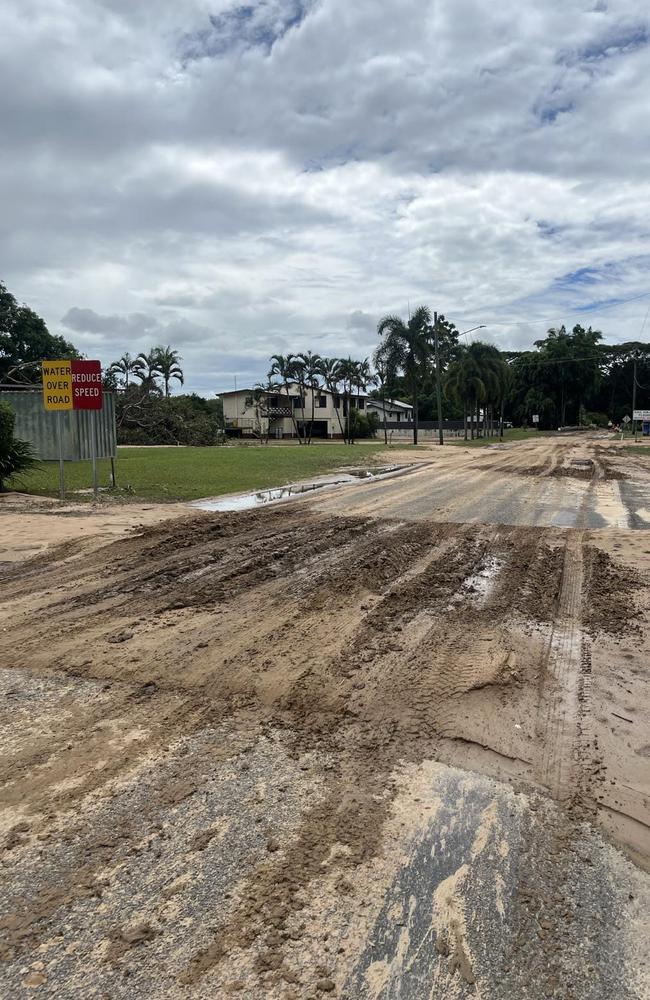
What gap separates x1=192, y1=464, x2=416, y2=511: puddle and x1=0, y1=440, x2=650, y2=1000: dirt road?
6.27m

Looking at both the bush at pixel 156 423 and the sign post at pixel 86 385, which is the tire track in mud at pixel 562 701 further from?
the bush at pixel 156 423

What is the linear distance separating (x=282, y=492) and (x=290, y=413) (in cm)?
5771

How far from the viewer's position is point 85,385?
46.5ft

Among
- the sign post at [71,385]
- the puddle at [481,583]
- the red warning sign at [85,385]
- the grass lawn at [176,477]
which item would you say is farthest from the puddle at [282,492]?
the puddle at [481,583]

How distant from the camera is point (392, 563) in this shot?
725 centimetres

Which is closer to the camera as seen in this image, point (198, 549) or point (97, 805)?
point (97, 805)

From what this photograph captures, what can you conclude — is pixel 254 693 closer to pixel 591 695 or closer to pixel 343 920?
pixel 343 920

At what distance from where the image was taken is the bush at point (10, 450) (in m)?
14.1

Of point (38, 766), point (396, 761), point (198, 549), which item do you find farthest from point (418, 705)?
point (198, 549)

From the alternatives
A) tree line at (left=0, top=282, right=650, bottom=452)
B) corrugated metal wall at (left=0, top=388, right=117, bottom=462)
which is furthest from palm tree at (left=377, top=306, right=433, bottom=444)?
corrugated metal wall at (left=0, top=388, right=117, bottom=462)

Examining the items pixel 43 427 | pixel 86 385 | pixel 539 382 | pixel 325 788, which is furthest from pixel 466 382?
pixel 325 788

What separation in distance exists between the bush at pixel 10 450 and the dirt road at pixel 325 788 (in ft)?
29.9

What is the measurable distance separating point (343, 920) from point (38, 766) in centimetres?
173

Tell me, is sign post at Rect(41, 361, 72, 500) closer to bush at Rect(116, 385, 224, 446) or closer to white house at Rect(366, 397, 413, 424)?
bush at Rect(116, 385, 224, 446)
